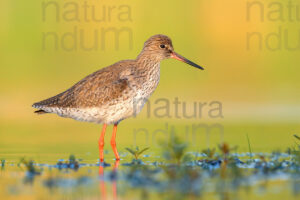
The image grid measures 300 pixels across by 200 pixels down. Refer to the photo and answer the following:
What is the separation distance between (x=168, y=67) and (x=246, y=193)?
17.9 m

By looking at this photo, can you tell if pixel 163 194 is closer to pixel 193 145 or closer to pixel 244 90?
pixel 193 145

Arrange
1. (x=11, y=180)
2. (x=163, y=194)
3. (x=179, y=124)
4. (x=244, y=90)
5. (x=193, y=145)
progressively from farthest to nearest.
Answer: (x=244, y=90)
(x=179, y=124)
(x=193, y=145)
(x=11, y=180)
(x=163, y=194)

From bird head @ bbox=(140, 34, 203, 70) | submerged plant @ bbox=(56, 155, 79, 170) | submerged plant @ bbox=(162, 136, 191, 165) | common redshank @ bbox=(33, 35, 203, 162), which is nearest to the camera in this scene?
submerged plant @ bbox=(162, 136, 191, 165)

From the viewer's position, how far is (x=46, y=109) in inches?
452

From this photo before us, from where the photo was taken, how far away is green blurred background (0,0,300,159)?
17.3 meters

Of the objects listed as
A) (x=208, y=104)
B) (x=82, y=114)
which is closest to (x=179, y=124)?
(x=208, y=104)
